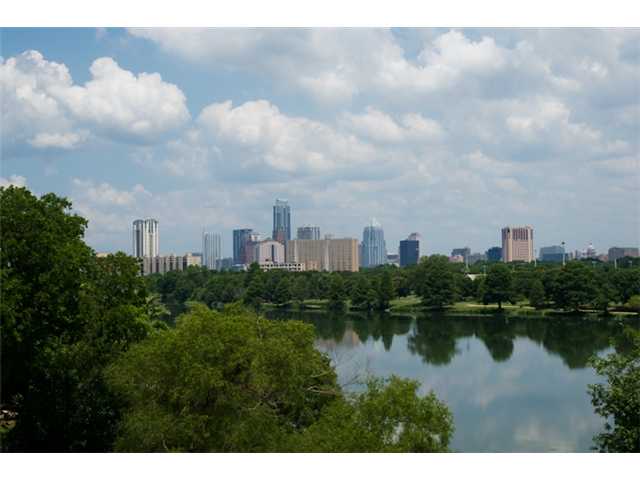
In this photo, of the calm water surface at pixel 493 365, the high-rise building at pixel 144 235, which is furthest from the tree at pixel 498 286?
the high-rise building at pixel 144 235

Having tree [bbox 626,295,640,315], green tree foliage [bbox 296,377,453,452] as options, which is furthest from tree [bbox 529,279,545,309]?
green tree foliage [bbox 296,377,453,452]

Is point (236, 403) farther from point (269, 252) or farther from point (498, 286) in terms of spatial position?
point (269, 252)

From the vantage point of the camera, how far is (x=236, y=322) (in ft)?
18.6

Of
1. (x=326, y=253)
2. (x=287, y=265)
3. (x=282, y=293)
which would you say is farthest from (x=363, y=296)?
(x=326, y=253)

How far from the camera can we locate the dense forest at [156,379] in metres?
4.93

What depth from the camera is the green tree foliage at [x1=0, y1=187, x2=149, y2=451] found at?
5859 mm

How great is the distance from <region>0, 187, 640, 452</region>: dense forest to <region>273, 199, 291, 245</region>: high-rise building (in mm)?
38096

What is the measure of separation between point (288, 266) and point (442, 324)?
30.5 meters

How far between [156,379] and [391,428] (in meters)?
1.95

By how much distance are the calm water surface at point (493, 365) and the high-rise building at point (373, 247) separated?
23759 millimetres

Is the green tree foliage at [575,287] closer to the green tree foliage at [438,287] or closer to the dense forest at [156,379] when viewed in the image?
the green tree foliage at [438,287]

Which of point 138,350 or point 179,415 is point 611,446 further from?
point 138,350

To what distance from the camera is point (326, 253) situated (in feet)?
177

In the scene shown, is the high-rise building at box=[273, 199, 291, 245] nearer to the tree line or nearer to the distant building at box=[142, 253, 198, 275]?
the distant building at box=[142, 253, 198, 275]
